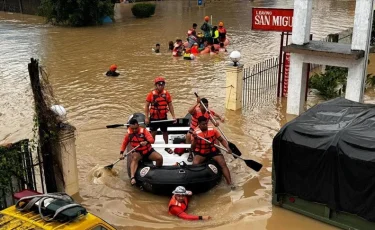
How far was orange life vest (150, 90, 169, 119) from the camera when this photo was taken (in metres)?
10.9

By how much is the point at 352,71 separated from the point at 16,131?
965 cm

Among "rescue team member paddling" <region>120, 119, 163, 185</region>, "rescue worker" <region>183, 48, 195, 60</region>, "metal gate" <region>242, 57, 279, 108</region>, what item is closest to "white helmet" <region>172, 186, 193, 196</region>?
"rescue team member paddling" <region>120, 119, 163, 185</region>

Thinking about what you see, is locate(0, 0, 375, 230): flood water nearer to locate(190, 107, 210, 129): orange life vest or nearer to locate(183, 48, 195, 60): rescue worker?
locate(183, 48, 195, 60): rescue worker

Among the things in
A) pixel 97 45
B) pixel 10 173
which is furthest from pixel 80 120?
pixel 97 45

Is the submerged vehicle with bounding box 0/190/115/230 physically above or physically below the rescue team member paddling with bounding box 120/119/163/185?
above

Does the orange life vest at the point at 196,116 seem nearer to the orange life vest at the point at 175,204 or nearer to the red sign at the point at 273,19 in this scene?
the orange life vest at the point at 175,204

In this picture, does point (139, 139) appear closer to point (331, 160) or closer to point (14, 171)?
point (14, 171)

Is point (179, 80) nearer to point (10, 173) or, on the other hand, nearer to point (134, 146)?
point (134, 146)

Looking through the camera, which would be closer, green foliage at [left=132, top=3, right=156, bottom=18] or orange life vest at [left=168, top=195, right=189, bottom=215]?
orange life vest at [left=168, top=195, right=189, bottom=215]

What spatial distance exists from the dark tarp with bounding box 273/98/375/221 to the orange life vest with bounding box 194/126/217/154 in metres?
1.49

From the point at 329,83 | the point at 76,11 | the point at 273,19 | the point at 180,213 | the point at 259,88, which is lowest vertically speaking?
the point at 180,213

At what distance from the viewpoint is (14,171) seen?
775cm

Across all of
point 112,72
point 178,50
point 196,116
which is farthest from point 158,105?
point 178,50

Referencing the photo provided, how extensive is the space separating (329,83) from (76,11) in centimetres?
2219
